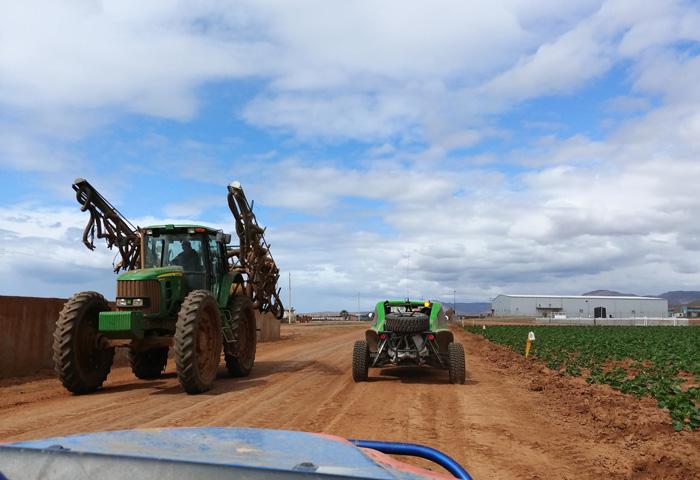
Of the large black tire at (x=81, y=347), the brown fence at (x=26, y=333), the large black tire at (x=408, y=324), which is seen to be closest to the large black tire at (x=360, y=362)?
the large black tire at (x=408, y=324)

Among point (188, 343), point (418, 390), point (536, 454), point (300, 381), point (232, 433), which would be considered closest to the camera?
point (232, 433)

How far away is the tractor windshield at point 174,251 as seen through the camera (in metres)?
12.9

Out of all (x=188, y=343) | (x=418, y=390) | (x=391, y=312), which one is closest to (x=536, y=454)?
(x=418, y=390)

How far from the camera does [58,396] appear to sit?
36.8 feet

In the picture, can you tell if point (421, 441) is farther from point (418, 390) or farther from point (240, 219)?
point (240, 219)

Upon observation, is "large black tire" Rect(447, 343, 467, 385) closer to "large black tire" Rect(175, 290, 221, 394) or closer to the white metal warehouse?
"large black tire" Rect(175, 290, 221, 394)

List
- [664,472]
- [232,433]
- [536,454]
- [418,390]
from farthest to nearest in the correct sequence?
[418,390] → [536,454] → [664,472] → [232,433]

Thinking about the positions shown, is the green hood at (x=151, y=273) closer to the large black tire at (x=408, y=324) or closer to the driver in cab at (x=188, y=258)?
the driver in cab at (x=188, y=258)

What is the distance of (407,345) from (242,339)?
3.93 metres

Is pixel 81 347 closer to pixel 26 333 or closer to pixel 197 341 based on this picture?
pixel 197 341

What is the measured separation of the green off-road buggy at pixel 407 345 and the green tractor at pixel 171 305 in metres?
2.97

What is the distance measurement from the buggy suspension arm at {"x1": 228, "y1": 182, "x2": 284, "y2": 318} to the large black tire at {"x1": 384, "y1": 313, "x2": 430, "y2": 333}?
13.3 feet

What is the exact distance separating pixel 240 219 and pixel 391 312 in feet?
14.6

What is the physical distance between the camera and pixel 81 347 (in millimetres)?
11305
